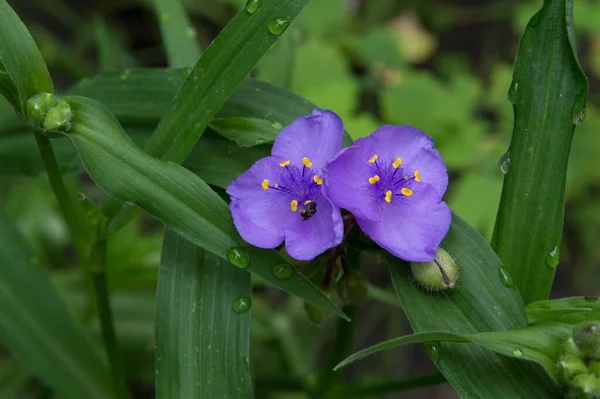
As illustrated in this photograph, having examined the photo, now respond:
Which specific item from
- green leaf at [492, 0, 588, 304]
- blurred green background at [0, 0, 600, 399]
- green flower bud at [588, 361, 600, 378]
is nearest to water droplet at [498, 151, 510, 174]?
green leaf at [492, 0, 588, 304]

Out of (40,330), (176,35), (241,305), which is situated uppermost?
(176,35)

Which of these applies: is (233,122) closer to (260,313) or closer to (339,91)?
(339,91)

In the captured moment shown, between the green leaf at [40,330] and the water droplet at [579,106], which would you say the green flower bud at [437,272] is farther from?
the green leaf at [40,330]

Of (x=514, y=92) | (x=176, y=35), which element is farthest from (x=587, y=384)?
(x=176, y=35)

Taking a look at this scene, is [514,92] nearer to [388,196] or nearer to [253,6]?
[388,196]

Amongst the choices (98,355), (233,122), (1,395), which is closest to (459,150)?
(233,122)

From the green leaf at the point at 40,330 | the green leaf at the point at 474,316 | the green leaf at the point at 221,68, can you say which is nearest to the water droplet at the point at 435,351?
the green leaf at the point at 474,316
